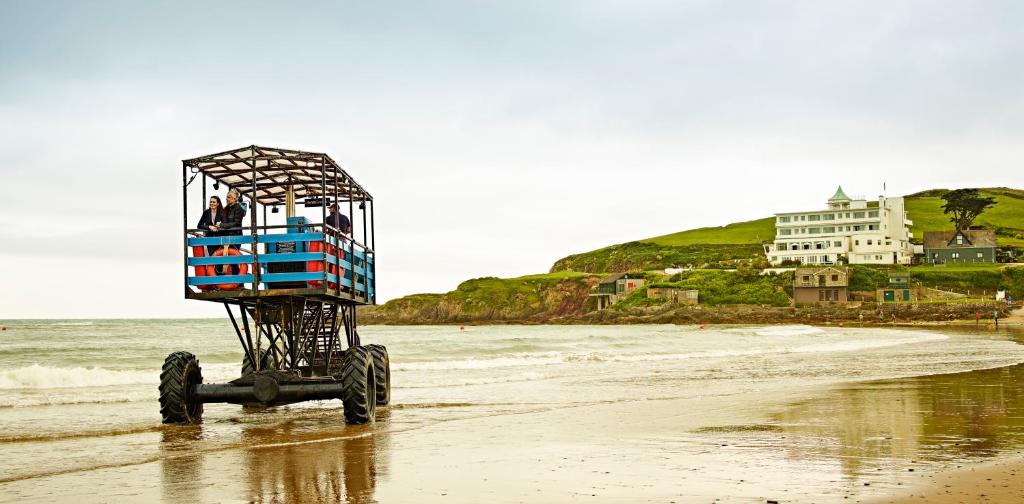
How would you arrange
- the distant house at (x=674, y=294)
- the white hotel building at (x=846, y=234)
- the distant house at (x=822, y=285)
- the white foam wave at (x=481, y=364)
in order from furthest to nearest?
the white hotel building at (x=846, y=234), the distant house at (x=674, y=294), the distant house at (x=822, y=285), the white foam wave at (x=481, y=364)

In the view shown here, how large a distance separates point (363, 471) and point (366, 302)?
786 cm

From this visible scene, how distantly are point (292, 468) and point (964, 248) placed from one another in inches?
5189

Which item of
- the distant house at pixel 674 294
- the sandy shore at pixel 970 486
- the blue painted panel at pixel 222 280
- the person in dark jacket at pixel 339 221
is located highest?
the person in dark jacket at pixel 339 221

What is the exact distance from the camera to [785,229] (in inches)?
4904

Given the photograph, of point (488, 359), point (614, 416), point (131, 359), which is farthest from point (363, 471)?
point (131, 359)

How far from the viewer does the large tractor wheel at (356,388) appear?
44.4 feet

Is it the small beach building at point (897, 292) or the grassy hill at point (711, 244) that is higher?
the grassy hill at point (711, 244)

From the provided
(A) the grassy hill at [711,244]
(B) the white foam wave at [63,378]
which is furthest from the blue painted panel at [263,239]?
(A) the grassy hill at [711,244]

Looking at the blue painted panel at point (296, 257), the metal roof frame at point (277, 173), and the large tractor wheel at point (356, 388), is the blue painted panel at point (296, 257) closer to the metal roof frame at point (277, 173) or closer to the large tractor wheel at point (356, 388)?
the metal roof frame at point (277, 173)

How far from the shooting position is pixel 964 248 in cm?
12412

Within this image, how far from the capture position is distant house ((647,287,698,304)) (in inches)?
4469

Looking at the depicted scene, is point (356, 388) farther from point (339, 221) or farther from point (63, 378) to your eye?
point (63, 378)

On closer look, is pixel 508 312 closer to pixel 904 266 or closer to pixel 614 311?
pixel 614 311

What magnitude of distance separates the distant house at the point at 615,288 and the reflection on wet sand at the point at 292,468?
110780mm
